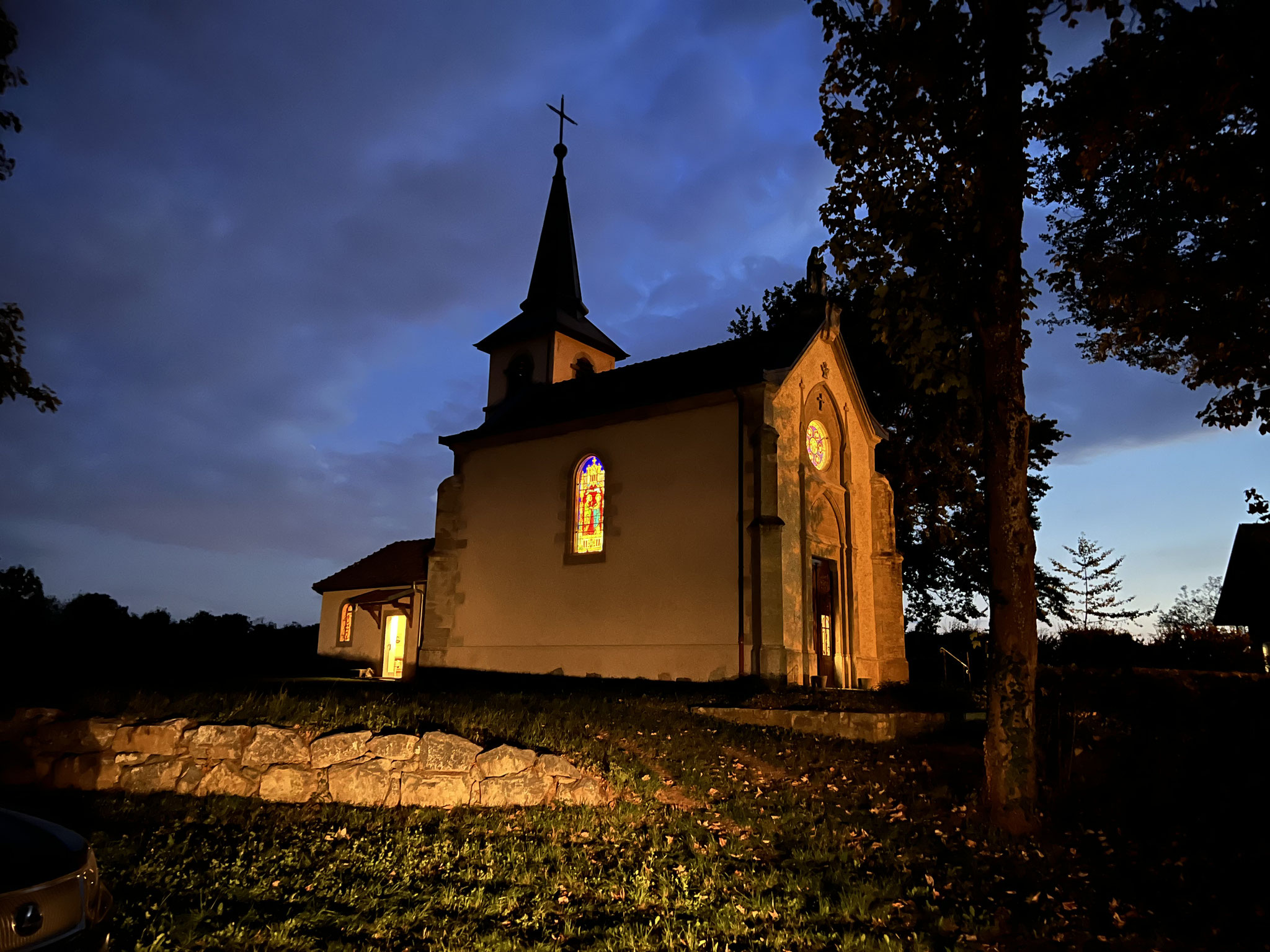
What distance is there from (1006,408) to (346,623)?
26558mm

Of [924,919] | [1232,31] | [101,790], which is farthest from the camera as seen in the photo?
[1232,31]

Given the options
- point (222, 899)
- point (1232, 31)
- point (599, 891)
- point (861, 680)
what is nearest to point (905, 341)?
point (1232, 31)

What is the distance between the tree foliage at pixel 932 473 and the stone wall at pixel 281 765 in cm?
1785

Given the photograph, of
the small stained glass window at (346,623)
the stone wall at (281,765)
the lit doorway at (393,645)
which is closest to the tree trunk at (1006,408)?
the stone wall at (281,765)

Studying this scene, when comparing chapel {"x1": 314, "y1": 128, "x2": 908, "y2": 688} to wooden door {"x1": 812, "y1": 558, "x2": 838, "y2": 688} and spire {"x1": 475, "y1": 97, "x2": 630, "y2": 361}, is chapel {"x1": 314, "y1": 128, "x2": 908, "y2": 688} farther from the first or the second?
spire {"x1": 475, "y1": 97, "x2": 630, "y2": 361}

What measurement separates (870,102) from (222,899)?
1014 cm

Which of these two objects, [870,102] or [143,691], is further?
[870,102]

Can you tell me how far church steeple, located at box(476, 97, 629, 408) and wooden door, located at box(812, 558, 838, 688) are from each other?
1166 cm

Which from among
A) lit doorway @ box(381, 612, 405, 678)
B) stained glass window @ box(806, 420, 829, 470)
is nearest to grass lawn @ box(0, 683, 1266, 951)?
stained glass window @ box(806, 420, 829, 470)

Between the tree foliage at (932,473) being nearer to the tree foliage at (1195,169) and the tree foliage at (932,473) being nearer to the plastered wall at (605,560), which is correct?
the plastered wall at (605,560)

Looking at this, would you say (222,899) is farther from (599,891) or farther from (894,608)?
(894,608)

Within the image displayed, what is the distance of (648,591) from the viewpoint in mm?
18938

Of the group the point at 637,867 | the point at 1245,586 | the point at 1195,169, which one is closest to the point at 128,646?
the point at 637,867

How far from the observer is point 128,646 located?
21.4 m
